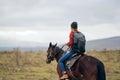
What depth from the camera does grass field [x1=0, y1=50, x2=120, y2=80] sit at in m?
28.1

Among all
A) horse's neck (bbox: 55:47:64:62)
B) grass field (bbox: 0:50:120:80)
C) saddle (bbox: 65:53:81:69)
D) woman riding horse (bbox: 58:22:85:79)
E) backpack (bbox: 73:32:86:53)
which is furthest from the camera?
grass field (bbox: 0:50:120:80)

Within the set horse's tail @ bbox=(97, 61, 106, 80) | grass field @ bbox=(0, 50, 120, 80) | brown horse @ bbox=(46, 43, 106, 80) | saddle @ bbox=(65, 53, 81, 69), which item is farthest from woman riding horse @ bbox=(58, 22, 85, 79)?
grass field @ bbox=(0, 50, 120, 80)

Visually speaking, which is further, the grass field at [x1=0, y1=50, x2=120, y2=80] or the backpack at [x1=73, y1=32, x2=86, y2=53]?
the grass field at [x1=0, y1=50, x2=120, y2=80]

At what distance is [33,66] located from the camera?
113ft

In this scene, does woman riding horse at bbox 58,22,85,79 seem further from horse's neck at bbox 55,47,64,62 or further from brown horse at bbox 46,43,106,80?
horse's neck at bbox 55,47,64,62

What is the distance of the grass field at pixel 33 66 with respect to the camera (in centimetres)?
2808

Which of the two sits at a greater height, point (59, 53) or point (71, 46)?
point (71, 46)

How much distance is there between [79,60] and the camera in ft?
42.0

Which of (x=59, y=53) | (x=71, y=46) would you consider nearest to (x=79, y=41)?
(x=71, y=46)

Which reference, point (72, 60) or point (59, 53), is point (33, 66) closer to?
point (59, 53)

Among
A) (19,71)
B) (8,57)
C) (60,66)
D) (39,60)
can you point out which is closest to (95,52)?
(39,60)

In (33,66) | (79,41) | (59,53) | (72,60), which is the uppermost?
(79,41)

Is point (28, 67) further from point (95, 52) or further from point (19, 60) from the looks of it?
point (95, 52)

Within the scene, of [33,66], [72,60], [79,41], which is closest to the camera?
[72,60]
